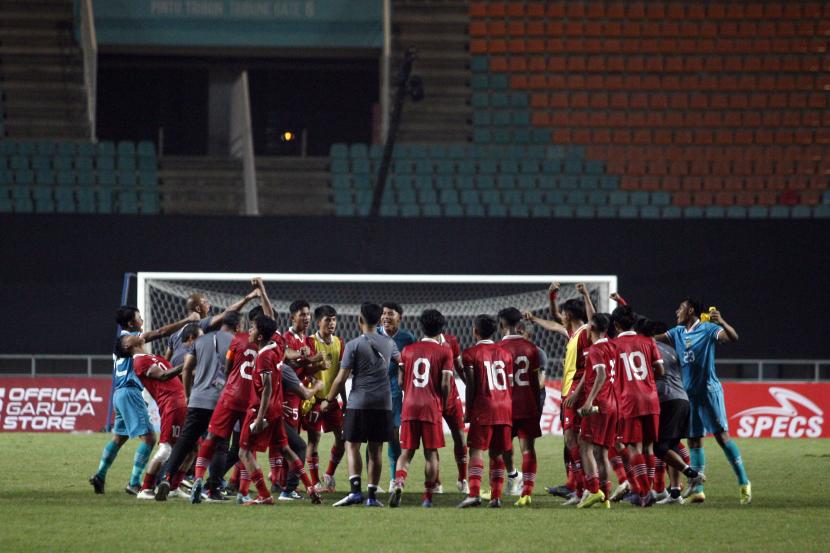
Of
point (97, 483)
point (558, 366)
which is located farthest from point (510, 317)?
point (558, 366)

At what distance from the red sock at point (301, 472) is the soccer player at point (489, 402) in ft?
4.26

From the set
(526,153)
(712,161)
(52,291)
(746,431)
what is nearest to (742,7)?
(712,161)

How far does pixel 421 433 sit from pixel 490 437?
0.59m

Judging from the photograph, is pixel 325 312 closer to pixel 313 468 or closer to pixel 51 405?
pixel 313 468

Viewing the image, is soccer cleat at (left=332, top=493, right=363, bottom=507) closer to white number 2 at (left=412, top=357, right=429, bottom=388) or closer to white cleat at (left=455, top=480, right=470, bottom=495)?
white number 2 at (left=412, top=357, right=429, bottom=388)

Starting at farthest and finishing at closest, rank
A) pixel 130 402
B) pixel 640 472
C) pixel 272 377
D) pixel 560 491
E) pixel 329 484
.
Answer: pixel 329 484
pixel 560 491
pixel 130 402
pixel 640 472
pixel 272 377

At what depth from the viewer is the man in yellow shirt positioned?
39.1ft

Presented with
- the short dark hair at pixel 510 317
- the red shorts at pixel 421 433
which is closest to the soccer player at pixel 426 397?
the red shorts at pixel 421 433

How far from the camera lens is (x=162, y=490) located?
10.4 meters

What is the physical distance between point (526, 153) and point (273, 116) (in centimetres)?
804

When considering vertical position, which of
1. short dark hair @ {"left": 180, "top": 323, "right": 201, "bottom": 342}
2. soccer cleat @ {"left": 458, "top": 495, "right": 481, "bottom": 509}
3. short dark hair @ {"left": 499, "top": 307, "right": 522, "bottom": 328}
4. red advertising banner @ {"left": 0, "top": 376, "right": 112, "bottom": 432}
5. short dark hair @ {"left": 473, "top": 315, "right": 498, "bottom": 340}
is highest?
short dark hair @ {"left": 499, "top": 307, "right": 522, "bottom": 328}

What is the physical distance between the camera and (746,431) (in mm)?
21141

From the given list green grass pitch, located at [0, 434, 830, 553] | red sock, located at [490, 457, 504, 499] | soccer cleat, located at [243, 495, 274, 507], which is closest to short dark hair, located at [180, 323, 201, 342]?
green grass pitch, located at [0, 434, 830, 553]

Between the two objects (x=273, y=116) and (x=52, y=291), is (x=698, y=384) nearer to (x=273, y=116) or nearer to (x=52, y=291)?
(x=52, y=291)
